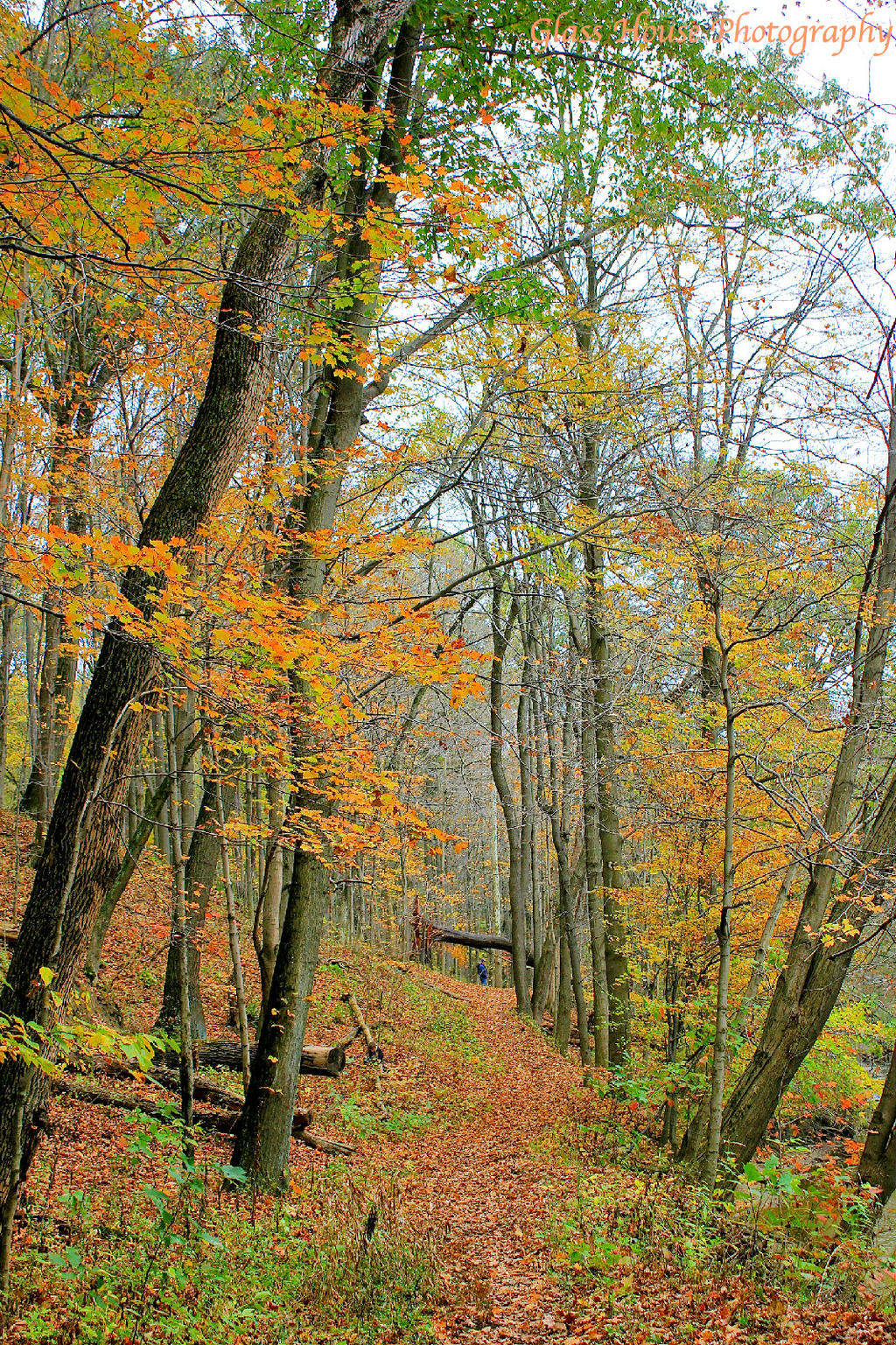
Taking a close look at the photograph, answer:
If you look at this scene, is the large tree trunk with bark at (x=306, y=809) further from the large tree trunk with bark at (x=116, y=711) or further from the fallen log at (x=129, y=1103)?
the fallen log at (x=129, y=1103)

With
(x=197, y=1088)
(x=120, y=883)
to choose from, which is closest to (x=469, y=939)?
(x=120, y=883)

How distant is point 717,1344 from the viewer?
11.5 ft

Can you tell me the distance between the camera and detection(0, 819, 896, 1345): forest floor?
368cm

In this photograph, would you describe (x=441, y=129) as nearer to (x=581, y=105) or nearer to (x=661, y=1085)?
(x=581, y=105)

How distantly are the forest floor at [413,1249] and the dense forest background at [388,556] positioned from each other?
83mm

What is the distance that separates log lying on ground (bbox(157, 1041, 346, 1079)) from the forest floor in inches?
7.5

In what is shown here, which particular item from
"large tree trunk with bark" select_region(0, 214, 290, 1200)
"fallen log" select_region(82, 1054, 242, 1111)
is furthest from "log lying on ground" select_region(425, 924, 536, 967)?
"large tree trunk with bark" select_region(0, 214, 290, 1200)

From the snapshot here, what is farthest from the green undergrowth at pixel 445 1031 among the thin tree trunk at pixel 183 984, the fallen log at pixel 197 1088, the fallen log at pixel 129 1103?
the thin tree trunk at pixel 183 984

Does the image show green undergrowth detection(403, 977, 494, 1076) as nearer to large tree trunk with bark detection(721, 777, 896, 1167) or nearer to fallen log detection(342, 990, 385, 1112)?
fallen log detection(342, 990, 385, 1112)

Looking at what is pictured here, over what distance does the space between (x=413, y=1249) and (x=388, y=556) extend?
16.1 feet

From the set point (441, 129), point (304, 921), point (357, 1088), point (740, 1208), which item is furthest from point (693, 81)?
point (357, 1088)

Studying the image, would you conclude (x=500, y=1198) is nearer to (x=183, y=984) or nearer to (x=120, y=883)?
(x=183, y=984)

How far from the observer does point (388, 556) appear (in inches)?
244

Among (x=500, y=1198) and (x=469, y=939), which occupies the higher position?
(x=500, y=1198)
